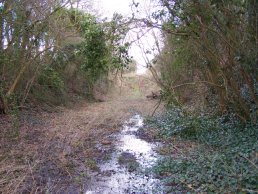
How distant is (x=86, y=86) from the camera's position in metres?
22.7

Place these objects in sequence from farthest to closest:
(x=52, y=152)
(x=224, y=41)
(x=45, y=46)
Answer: (x=45, y=46)
(x=52, y=152)
(x=224, y=41)

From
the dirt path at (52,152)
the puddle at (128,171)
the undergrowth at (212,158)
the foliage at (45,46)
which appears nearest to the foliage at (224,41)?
the undergrowth at (212,158)

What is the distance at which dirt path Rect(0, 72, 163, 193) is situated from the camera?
5.84 meters

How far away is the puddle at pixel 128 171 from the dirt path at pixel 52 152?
0.29 m

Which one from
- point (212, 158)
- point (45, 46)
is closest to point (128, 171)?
point (212, 158)

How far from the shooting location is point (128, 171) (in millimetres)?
6734

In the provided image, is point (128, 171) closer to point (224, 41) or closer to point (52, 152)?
point (52, 152)

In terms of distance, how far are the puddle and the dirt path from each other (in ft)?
0.96

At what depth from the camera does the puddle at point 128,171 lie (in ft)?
18.7

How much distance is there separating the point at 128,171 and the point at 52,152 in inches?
93.3

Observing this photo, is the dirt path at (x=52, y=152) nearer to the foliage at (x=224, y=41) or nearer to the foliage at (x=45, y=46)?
the foliage at (x=45, y=46)

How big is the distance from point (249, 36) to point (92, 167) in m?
4.60

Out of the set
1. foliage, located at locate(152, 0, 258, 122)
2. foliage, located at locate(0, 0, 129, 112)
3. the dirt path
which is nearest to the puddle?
the dirt path

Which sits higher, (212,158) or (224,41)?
(224,41)
